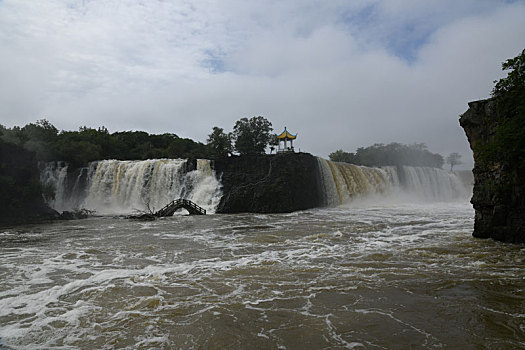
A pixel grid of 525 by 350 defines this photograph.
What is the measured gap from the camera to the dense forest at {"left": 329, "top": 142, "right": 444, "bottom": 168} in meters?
70.5

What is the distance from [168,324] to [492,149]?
33.0 ft

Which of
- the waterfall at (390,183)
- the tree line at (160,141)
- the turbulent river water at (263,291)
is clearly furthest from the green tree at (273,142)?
the turbulent river water at (263,291)

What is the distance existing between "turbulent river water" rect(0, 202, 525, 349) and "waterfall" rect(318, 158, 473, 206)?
71.3 feet

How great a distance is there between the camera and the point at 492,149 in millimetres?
10188

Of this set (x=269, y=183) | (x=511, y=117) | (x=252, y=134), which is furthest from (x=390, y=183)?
(x=511, y=117)

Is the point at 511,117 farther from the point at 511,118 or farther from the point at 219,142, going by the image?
the point at 219,142

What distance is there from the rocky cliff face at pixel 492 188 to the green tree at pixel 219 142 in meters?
41.8

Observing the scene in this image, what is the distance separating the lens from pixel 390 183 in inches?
1586

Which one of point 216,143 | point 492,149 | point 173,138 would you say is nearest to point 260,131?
point 216,143

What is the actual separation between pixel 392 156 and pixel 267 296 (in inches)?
2730

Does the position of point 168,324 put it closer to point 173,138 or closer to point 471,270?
point 471,270

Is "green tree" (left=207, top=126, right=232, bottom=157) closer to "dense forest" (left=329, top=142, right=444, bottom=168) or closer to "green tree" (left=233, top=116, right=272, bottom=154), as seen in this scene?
"green tree" (left=233, top=116, right=272, bottom=154)

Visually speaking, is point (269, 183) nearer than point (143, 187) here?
Yes

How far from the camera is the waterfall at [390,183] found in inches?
1361
